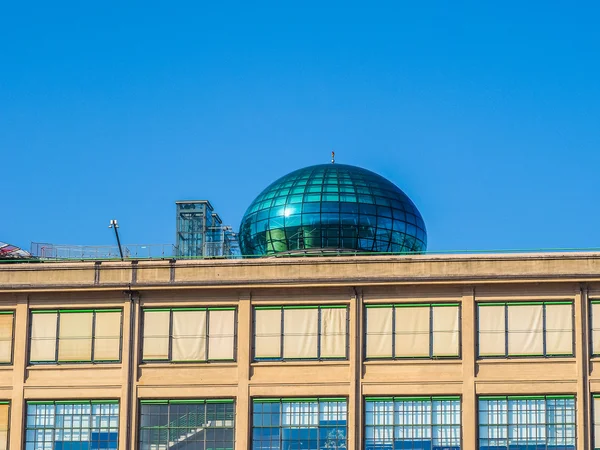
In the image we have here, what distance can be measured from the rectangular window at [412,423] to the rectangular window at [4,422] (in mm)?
15652

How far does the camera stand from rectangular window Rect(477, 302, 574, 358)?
57062mm

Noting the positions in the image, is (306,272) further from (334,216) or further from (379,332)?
(334,216)

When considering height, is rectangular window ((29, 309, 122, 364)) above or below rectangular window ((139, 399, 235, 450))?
above

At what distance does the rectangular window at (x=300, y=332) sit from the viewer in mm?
58188

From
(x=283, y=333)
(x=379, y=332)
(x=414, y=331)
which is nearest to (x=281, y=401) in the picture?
(x=283, y=333)

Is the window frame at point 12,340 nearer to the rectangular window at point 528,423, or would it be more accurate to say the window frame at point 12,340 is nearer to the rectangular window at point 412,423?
the rectangular window at point 412,423

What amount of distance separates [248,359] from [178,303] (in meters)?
4.02

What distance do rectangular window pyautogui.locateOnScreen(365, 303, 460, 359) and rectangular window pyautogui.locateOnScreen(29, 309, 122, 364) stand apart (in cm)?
1127

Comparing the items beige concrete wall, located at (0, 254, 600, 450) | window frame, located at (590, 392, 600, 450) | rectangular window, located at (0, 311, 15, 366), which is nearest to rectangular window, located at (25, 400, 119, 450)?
beige concrete wall, located at (0, 254, 600, 450)

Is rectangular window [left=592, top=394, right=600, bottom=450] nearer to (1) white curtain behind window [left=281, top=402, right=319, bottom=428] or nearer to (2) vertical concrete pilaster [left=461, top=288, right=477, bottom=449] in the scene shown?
(2) vertical concrete pilaster [left=461, top=288, right=477, bottom=449]

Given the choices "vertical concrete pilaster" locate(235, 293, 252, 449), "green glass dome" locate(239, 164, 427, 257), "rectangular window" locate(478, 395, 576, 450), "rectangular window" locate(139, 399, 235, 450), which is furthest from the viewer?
"green glass dome" locate(239, 164, 427, 257)

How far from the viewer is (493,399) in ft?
186

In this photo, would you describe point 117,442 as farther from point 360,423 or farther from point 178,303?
point 360,423

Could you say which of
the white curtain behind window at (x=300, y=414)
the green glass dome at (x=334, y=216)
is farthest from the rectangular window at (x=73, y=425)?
the green glass dome at (x=334, y=216)
